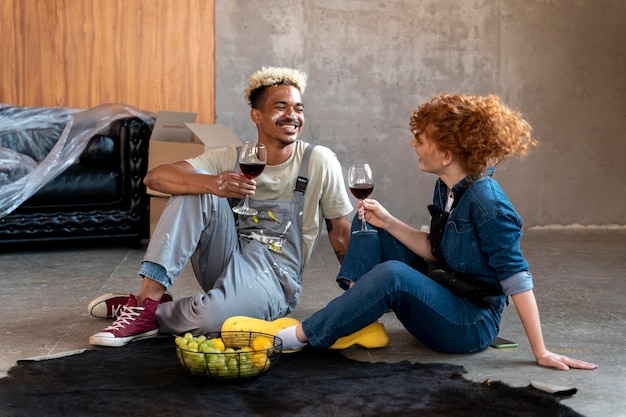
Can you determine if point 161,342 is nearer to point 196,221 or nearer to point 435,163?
point 196,221

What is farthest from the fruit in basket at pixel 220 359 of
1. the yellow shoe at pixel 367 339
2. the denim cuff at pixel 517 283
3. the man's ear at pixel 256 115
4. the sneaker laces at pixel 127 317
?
the man's ear at pixel 256 115

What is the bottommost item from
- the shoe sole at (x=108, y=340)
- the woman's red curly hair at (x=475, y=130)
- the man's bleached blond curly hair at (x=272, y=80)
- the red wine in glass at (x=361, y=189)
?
the shoe sole at (x=108, y=340)

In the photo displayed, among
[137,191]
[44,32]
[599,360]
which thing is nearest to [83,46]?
[44,32]

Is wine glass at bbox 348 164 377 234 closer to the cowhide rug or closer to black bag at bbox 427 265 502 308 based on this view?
black bag at bbox 427 265 502 308

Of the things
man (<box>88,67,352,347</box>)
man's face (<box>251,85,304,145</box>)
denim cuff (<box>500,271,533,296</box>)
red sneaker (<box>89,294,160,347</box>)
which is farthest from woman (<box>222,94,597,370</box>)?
man's face (<box>251,85,304,145</box>)

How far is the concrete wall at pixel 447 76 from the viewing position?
19.4ft

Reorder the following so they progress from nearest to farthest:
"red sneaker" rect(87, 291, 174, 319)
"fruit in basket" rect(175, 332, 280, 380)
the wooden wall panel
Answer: "fruit in basket" rect(175, 332, 280, 380) → "red sneaker" rect(87, 291, 174, 319) → the wooden wall panel

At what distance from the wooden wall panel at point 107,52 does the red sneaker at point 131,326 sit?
294cm

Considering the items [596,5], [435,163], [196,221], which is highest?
[596,5]

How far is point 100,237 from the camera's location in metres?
5.13

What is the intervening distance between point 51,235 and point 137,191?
56cm

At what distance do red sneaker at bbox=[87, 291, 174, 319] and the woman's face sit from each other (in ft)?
3.81

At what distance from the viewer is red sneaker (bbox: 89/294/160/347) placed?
2.96 metres

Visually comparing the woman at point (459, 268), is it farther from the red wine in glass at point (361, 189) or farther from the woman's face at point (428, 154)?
the red wine in glass at point (361, 189)
